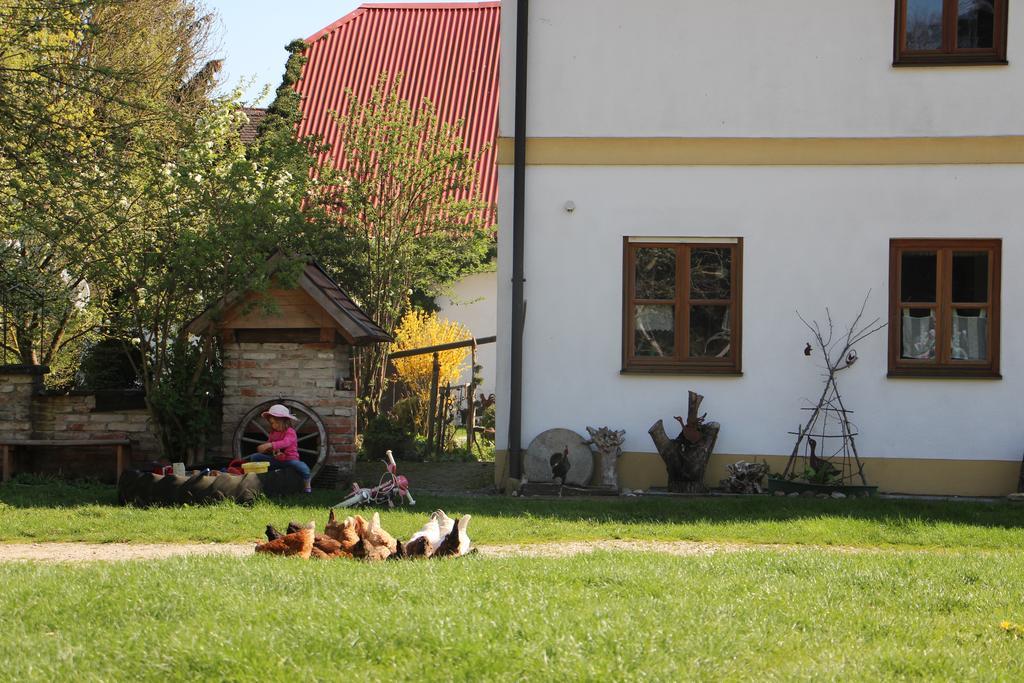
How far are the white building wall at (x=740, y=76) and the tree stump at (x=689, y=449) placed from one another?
10.0ft

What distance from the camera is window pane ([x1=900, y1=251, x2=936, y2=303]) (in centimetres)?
1302

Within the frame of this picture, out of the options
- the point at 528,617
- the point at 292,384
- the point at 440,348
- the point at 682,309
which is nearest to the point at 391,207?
the point at 440,348

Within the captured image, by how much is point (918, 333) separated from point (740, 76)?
328 centimetres

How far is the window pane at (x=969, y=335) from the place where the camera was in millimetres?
12945

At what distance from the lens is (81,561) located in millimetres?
8516

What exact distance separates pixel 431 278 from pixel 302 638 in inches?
479

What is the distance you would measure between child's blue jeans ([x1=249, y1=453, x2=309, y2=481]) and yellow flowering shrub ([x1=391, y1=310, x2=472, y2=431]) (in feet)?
18.2

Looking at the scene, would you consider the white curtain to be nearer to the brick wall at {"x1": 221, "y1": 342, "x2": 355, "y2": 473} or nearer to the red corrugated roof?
the brick wall at {"x1": 221, "y1": 342, "x2": 355, "y2": 473}

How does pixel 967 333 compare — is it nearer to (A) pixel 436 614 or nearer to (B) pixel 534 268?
(B) pixel 534 268

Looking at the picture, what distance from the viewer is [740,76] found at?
1317 cm

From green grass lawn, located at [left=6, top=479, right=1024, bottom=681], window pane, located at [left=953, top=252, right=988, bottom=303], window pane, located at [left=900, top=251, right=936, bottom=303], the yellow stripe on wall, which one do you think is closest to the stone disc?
the yellow stripe on wall

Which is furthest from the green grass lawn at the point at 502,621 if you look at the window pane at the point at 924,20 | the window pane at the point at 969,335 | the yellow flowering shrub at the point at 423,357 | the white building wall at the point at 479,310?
the white building wall at the point at 479,310

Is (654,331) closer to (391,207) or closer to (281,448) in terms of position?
(281,448)

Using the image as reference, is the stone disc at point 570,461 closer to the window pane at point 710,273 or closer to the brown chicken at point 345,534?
the window pane at point 710,273
